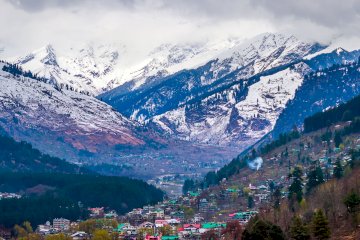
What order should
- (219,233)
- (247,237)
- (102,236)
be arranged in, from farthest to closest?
(219,233), (102,236), (247,237)

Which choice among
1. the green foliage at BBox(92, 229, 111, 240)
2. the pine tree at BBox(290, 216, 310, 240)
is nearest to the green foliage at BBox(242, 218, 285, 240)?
the pine tree at BBox(290, 216, 310, 240)

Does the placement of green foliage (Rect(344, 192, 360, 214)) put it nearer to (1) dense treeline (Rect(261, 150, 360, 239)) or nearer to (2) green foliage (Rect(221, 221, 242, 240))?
(1) dense treeline (Rect(261, 150, 360, 239))

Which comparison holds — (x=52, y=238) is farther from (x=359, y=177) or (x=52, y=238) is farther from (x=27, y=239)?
(x=359, y=177)

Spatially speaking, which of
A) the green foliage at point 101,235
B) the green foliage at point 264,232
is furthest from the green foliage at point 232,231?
the green foliage at point 264,232

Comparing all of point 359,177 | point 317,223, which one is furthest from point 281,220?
point 317,223

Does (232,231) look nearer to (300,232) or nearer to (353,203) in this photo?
(353,203)

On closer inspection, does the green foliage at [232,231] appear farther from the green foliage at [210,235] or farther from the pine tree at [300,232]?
the pine tree at [300,232]

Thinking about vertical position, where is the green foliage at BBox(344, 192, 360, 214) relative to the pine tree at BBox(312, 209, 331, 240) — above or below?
above

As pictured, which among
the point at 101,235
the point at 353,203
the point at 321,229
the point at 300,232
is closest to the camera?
the point at 321,229

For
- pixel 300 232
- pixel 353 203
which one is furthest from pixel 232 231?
pixel 300 232

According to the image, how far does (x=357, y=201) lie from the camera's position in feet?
486

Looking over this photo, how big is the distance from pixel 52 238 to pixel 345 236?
68706 mm

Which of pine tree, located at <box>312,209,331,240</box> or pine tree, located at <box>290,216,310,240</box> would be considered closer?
pine tree, located at <box>312,209,331,240</box>

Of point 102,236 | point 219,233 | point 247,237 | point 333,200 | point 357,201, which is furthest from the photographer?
point 219,233
